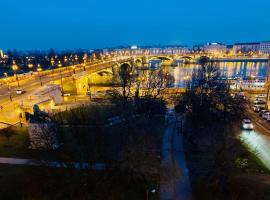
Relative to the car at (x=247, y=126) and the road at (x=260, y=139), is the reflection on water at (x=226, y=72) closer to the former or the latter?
the road at (x=260, y=139)

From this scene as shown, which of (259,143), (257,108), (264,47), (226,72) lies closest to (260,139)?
(259,143)

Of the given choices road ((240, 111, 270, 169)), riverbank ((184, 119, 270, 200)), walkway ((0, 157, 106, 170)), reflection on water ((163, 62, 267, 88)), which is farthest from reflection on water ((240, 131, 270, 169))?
reflection on water ((163, 62, 267, 88))

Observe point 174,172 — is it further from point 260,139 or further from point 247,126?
point 247,126

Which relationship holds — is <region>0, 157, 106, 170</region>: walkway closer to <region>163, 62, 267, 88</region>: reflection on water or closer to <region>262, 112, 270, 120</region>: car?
<region>262, 112, 270, 120</region>: car

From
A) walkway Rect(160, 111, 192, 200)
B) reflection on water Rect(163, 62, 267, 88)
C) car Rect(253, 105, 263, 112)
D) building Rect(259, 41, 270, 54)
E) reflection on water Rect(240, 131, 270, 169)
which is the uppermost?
building Rect(259, 41, 270, 54)

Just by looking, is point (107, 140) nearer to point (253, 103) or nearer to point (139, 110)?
point (139, 110)
